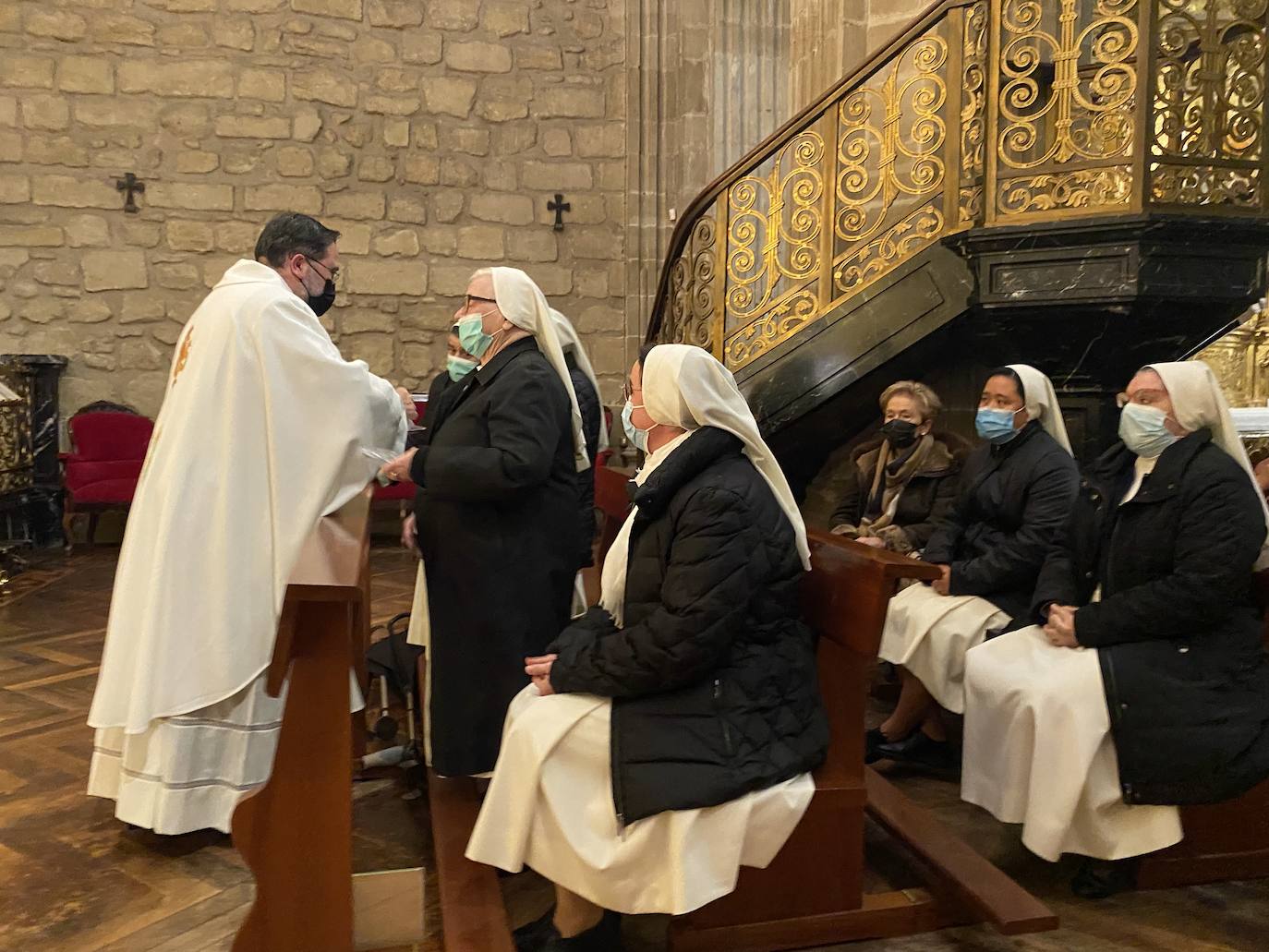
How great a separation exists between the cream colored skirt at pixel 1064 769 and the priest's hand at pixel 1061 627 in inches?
1.2

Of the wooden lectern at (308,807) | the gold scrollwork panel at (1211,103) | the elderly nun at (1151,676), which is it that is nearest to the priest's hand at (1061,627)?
the elderly nun at (1151,676)

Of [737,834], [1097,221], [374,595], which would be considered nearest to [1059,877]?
[737,834]

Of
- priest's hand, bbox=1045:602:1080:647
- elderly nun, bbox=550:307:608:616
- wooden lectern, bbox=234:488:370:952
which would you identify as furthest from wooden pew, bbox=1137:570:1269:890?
wooden lectern, bbox=234:488:370:952

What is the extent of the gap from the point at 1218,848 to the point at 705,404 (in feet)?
6.20

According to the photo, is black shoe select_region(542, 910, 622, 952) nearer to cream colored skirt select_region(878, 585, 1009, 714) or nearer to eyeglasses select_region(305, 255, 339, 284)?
cream colored skirt select_region(878, 585, 1009, 714)

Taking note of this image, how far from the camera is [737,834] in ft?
7.11

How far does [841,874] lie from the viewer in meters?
2.48

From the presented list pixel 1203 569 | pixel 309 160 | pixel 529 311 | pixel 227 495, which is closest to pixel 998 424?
pixel 1203 569

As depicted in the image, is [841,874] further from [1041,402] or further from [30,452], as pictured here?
[30,452]

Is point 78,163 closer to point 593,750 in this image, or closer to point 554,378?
point 554,378

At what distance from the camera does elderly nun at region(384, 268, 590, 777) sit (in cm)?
286

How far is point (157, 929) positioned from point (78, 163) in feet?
25.4

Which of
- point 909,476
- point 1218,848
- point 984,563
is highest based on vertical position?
point 909,476

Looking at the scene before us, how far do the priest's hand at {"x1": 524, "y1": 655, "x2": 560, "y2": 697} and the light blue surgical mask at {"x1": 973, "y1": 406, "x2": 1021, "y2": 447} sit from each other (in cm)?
198
